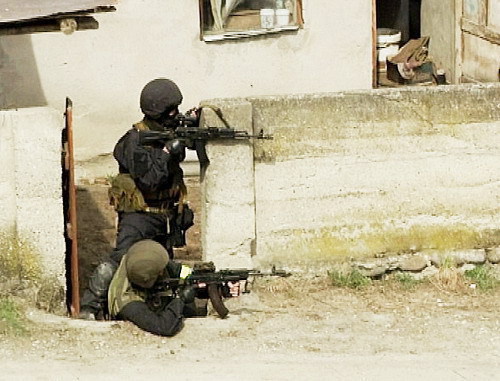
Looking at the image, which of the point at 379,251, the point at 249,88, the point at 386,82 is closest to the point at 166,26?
the point at 249,88

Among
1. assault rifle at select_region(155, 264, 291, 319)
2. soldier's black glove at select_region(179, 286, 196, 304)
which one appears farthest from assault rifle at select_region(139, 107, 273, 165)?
soldier's black glove at select_region(179, 286, 196, 304)

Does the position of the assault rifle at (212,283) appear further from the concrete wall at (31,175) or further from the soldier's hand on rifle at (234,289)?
the concrete wall at (31,175)

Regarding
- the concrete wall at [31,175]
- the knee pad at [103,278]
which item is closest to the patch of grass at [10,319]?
the concrete wall at [31,175]

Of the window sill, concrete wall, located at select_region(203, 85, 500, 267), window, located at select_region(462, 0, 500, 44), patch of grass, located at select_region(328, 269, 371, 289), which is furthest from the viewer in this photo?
window, located at select_region(462, 0, 500, 44)

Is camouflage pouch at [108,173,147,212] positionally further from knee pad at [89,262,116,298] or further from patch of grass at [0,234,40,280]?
patch of grass at [0,234,40,280]

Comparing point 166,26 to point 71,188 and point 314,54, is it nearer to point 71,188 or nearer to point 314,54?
point 314,54

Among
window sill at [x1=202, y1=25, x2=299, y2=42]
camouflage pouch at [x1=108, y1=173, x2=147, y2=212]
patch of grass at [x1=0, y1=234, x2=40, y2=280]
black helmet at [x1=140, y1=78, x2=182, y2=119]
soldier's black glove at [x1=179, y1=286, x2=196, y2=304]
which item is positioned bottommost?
soldier's black glove at [x1=179, y1=286, x2=196, y2=304]

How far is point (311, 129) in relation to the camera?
8523 mm

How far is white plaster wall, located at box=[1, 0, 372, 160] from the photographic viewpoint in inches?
462

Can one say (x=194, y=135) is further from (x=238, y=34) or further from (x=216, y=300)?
(x=238, y=34)

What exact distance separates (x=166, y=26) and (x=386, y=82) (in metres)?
3.16

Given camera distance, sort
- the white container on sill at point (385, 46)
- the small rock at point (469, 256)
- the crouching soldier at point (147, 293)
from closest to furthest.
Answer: the crouching soldier at point (147, 293), the small rock at point (469, 256), the white container on sill at point (385, 46)

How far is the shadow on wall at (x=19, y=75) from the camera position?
38.0ft

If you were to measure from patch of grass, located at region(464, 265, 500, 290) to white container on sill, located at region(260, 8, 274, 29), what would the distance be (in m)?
4.10
